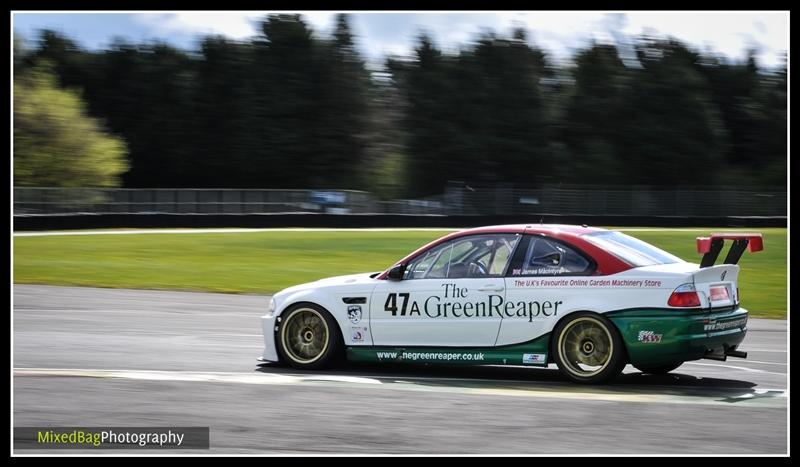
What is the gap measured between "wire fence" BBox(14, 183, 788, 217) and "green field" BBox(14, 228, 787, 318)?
6.53 m

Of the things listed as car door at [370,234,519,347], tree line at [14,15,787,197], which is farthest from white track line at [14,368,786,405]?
tree line at [14,15,787,197]

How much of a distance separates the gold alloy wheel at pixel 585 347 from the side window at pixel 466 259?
838mm

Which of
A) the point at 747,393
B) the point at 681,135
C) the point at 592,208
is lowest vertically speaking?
the point at 747,393

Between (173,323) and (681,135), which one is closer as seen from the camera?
(173,323)

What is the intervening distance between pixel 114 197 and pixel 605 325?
39473 millimetres

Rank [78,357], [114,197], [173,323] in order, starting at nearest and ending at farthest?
[78,357] → [173,323] → [114,197]

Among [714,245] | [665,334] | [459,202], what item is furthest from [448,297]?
[459,202]

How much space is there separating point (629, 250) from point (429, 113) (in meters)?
60.5

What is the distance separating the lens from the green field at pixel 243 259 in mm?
22797

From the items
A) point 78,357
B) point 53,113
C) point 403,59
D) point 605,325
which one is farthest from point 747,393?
point 403,59

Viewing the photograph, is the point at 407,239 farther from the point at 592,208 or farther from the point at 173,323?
the point at 173,323

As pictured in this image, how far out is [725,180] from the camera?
6762 cm

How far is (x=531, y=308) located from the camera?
935 centimetres

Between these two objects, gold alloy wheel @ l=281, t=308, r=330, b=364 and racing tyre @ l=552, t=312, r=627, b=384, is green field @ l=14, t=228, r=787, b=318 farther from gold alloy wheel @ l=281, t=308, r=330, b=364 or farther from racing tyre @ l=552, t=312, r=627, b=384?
gold alloy wheel @ l=281, t=308, r=330, b=364
